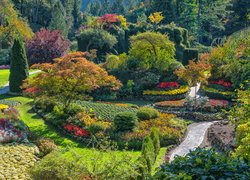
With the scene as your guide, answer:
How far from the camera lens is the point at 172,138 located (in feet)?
64.4

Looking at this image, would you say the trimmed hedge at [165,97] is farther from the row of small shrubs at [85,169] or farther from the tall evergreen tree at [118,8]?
the tall evergreen tree at [118,8]

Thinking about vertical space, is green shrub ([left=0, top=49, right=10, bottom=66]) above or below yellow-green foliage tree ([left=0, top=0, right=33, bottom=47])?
below

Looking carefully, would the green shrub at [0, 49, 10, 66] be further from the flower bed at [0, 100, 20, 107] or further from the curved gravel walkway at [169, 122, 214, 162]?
the curved gravel walkway at [169, 122, 214, 162]

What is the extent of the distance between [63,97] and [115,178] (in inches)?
531

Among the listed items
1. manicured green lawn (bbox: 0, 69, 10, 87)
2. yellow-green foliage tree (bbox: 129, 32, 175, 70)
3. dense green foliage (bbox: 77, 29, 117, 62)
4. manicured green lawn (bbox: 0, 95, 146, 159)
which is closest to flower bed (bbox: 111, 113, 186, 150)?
manicured green lawn (bbox: 0, 95, 146, 159)

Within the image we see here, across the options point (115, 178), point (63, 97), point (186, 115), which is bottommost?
point (186, 115)

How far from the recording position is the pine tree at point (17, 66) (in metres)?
29.9

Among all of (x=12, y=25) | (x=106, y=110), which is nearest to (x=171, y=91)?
(x=106, y=110)

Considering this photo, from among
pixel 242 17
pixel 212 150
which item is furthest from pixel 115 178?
pixel 242 17

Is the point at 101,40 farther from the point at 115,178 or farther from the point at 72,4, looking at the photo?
the point at 72,4

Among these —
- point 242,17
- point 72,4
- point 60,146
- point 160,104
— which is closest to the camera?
point 60,146

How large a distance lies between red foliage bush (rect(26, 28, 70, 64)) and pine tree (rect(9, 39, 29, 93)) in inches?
430

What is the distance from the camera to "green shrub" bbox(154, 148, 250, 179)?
18.7 feet

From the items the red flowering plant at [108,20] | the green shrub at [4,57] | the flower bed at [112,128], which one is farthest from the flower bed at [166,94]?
the green shrub at [4,57]
